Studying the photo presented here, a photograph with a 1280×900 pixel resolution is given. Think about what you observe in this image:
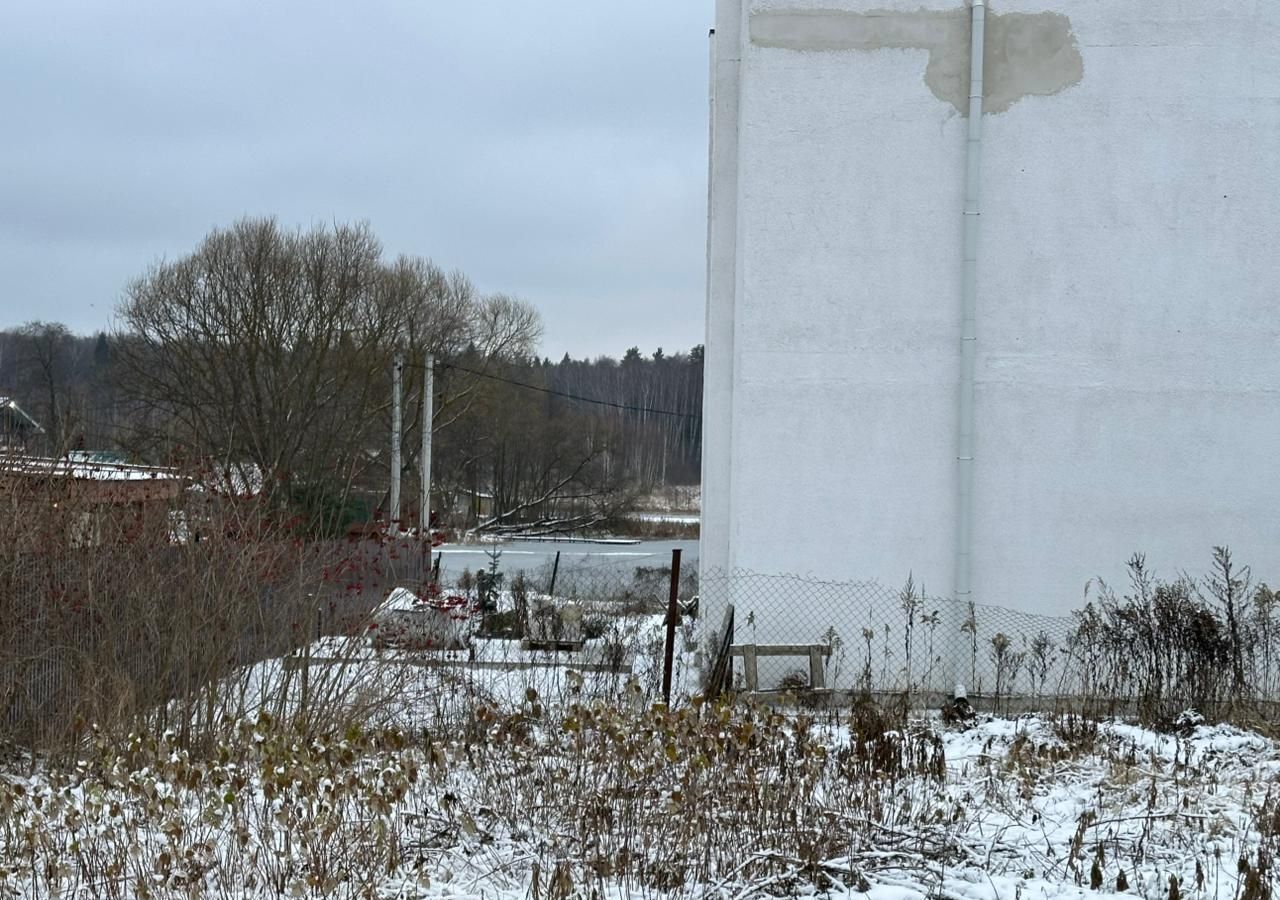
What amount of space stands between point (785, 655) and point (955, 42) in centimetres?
583

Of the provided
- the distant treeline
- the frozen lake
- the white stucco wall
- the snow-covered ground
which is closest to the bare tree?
the distant treeline

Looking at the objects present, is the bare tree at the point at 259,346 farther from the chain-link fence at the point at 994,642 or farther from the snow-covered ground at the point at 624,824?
the snow-covered ground at the point at 624,824

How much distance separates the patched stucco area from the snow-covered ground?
6665 mm

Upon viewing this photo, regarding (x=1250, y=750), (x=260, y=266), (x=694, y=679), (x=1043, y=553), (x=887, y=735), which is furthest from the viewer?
(x=260, y=266)

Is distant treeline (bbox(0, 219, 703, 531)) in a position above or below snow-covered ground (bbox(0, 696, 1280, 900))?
above

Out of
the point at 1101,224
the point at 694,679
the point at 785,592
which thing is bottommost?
the point at 694,679

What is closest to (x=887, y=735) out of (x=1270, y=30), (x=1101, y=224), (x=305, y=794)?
(x=305, y=794)

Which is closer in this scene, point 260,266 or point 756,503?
point 756,503

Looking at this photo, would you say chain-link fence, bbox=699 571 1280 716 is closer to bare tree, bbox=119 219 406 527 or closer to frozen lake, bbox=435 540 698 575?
frozen lake, bbox=435 540 698 575

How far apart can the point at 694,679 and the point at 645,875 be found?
7336 millimetres

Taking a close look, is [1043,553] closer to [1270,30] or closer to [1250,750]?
[1250,750]

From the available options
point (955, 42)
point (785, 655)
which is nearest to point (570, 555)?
point (785, 655)

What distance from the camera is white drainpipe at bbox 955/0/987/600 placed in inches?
454

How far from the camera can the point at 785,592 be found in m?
11.8
